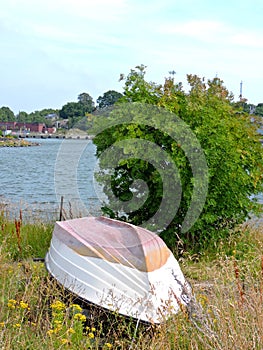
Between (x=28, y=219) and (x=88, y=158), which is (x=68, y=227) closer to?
(x=28, y=219)

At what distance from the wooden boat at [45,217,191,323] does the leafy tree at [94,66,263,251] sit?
209cm

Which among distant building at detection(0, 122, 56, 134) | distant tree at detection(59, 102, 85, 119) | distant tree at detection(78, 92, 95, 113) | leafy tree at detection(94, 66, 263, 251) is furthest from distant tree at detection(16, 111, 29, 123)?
leafy tree at detection(94, 66, 263, 251)

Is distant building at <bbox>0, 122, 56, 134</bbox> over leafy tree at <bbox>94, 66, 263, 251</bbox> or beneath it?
beneath

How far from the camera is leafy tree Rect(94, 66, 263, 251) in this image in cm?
650

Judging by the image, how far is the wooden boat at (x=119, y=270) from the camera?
3889 millimetres

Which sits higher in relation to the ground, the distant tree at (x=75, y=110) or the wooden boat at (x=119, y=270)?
the distant tree at (x=75, y=110)

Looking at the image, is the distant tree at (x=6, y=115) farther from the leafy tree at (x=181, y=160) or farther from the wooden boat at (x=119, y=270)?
the wooden boat at (x=119, y=270)

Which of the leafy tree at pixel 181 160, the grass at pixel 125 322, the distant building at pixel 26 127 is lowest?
the distant building at pixel 26 127

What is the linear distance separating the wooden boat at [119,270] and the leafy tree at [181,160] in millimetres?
2089

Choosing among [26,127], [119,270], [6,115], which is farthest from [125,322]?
[26,127]

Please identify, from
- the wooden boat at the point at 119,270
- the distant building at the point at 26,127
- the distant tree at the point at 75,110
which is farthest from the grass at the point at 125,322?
the distant building at the point at 26,127

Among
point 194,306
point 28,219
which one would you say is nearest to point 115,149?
point 28,219

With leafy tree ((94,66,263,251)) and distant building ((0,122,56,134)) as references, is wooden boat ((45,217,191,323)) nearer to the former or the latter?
leafy tree ((94,66,263,251))

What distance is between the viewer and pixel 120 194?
693 cm
